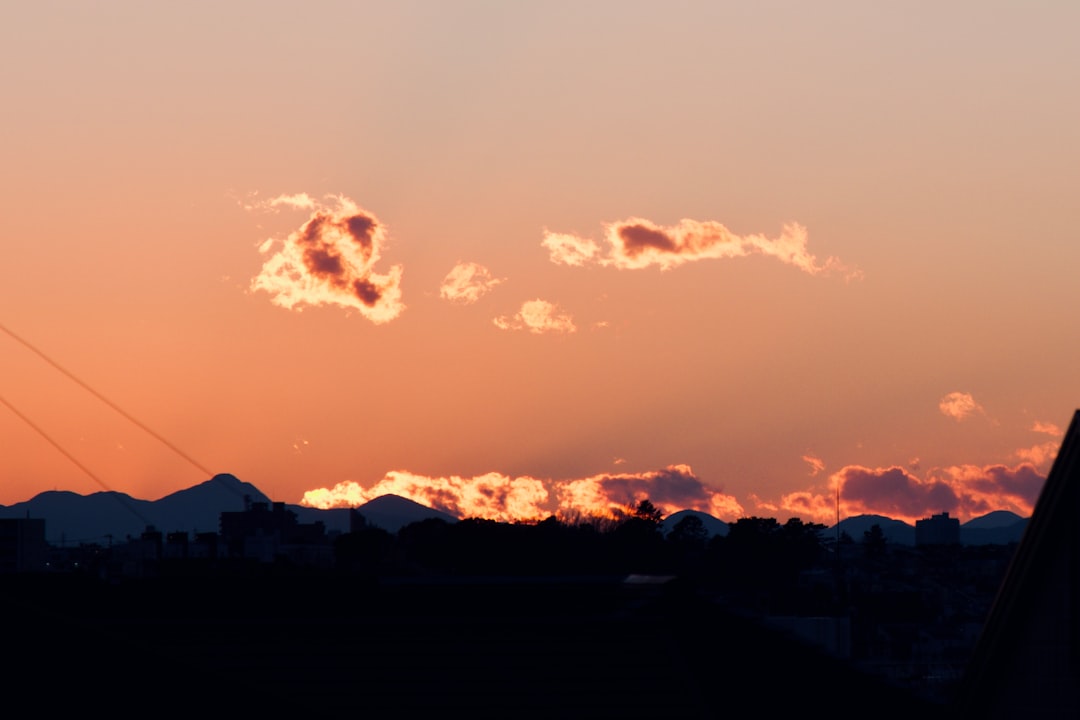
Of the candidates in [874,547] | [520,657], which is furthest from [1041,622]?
[874,547]

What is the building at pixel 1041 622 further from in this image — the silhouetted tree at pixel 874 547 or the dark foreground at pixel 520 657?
the silhouetted tree at pixel 874 547

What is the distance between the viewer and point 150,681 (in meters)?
7.91

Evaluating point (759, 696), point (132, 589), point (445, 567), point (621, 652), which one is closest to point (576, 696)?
point (621, 652)

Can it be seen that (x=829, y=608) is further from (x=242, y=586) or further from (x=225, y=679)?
(x=225, y=679)

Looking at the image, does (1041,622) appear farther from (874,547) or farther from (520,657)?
(874,547)

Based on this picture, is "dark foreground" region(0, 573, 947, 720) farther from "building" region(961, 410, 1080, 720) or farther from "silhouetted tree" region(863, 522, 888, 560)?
"silhouetted tree" region(863, 522, 888, 560)

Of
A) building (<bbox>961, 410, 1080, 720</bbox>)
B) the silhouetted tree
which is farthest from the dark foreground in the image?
the silhouetted tree

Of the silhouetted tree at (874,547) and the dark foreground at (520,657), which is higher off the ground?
the silhouetted tree at (874,547)

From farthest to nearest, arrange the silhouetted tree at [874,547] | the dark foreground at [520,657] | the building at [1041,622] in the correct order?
the silhouetted tree at [874,547] → the building at [1041,622] → the dark foreground at [520,657]

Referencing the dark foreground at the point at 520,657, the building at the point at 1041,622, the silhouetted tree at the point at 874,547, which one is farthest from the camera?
the silhouetted tree at the point at 874,547

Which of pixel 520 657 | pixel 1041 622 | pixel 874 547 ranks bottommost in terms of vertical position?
pixel 520 657

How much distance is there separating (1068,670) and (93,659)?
45.6 feet

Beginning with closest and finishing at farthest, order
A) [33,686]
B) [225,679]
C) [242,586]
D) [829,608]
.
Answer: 1. [33,686]
2. [225,679]
3. [242,586]
4. [829,608]

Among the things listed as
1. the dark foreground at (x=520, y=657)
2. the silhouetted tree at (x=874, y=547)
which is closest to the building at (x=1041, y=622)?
the dark foreground at (x=520, y=657)
